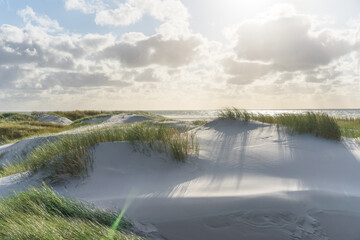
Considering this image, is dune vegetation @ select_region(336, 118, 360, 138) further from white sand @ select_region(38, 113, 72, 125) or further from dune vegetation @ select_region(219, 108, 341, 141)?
white sand @ select_region(38, 113, 72, 125)

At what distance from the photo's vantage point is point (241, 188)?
139 inches

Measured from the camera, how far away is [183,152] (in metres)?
4.68

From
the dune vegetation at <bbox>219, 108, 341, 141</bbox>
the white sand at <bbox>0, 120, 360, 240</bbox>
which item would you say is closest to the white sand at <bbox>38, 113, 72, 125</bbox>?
the white sand at <bbox>0, 120, 360, 240</bbox>

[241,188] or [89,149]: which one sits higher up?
[89,149]

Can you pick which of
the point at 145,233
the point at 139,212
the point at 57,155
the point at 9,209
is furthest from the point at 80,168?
the point at 145,233

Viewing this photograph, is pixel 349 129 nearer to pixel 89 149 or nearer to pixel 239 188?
pixel 239 188

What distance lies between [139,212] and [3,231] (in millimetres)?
1322

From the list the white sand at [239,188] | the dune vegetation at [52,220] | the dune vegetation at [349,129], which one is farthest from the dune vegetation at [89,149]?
the dune vegetation at [349,129]

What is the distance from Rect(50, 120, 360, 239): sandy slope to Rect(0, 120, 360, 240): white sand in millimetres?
11

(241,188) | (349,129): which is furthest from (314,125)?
(349,129)

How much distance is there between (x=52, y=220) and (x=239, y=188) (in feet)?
7.23

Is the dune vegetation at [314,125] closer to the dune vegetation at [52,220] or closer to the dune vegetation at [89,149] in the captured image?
the dune vegetation at [89,149]

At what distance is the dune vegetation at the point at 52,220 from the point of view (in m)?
2.40

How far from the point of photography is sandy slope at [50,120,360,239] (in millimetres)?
2908
